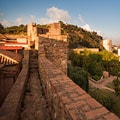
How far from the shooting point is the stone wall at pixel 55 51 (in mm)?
10211

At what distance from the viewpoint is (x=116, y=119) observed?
1909mm

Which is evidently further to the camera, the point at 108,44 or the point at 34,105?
the point at 108,44

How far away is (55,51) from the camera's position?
10352 millimetres

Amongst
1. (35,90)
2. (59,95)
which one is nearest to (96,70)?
(35,90)

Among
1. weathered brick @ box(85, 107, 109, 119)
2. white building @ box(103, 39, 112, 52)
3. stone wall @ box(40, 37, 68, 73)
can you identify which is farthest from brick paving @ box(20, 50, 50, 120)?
white building @ box(103, 39, 112, 52)

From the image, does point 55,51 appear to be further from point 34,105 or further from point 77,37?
point 77,37

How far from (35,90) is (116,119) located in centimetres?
475

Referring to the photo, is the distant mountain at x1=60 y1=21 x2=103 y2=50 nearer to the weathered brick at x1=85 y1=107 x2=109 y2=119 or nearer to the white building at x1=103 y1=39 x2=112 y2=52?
the white building at x1=103 y1=39 x2=112 y2=52

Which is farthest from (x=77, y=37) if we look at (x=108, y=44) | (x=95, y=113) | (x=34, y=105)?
(x=95, y=113)

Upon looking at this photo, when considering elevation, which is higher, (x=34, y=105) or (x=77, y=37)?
(x=77, y=37)

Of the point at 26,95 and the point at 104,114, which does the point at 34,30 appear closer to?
the point at 26,95

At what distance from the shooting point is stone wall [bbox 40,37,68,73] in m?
10.2

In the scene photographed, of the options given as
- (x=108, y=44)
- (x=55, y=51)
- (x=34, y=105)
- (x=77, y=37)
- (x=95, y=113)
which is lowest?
(x=34, y=105)

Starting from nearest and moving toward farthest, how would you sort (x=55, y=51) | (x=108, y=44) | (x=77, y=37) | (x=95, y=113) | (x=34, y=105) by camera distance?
(x=95, y=113) → (x=34, y=105) → (x=55, y=51) → (x=77, y=37) → (x=108, y=44)
